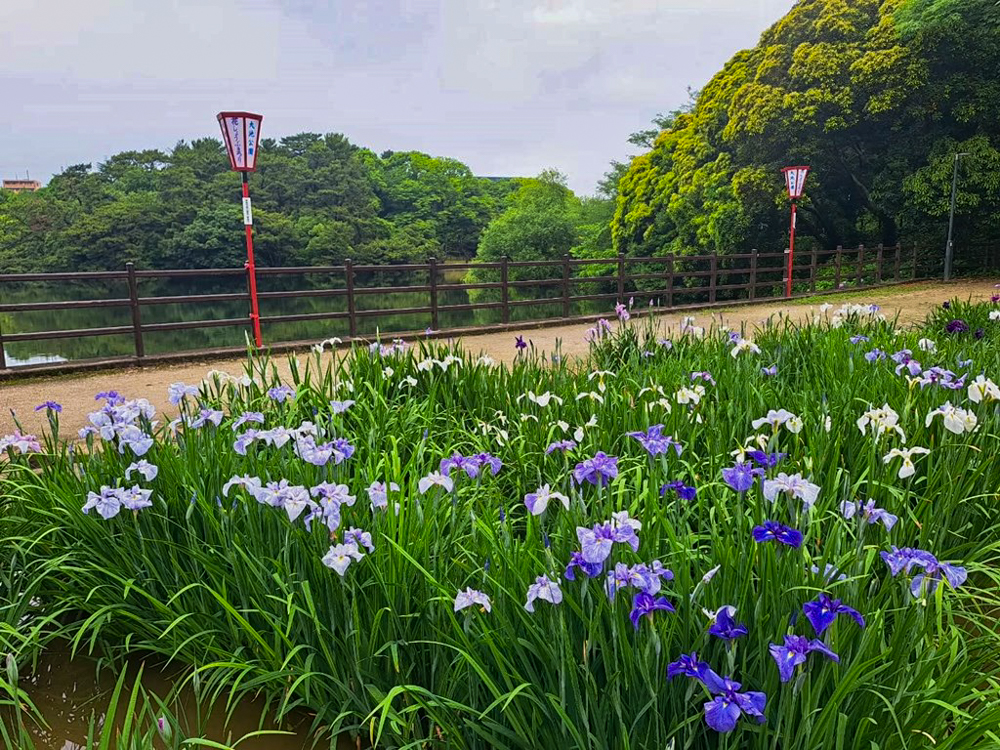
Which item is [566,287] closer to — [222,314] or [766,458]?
[766,458]

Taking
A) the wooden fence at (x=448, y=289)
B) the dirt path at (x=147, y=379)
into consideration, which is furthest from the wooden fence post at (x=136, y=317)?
the dirt path at (x=147, y=379)

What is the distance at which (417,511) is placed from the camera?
1745 mm

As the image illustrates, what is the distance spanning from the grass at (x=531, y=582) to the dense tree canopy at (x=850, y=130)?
1727 centimetres

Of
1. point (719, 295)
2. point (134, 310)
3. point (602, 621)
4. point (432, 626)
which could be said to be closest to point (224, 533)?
point (432, 626)

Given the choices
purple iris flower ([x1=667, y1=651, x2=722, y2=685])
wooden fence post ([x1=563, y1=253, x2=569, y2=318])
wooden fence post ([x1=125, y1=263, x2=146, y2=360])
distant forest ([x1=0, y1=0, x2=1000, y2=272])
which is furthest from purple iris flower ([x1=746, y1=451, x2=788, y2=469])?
distant forest ([x1=0, y1=0, x2=1000, y2=272])

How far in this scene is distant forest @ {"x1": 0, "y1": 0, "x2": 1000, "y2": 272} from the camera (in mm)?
16438

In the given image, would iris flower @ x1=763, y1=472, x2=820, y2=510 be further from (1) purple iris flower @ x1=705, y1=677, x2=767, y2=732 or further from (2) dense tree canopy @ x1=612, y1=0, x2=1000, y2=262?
(2) dense tree canopy @ x1=612, y1=0, x2=1000, y2=262

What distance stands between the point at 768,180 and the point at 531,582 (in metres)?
18.8

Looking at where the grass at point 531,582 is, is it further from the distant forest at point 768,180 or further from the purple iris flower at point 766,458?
the distant forest at point 768,180

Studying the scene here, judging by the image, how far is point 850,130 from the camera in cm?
1809

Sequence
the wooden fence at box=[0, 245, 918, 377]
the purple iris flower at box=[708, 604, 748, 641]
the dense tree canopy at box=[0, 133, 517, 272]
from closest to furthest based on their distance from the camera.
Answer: the purple iris flower at box=[708, 604, 748, 641], the wooden fence at box=[0, 245, 918, 377], the dense tree canopy at box=[0, 133, 517, 272]

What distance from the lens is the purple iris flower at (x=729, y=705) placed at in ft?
2.93

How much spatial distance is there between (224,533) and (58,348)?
19304 mm

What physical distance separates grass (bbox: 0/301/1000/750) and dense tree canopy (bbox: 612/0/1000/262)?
17266 mm
